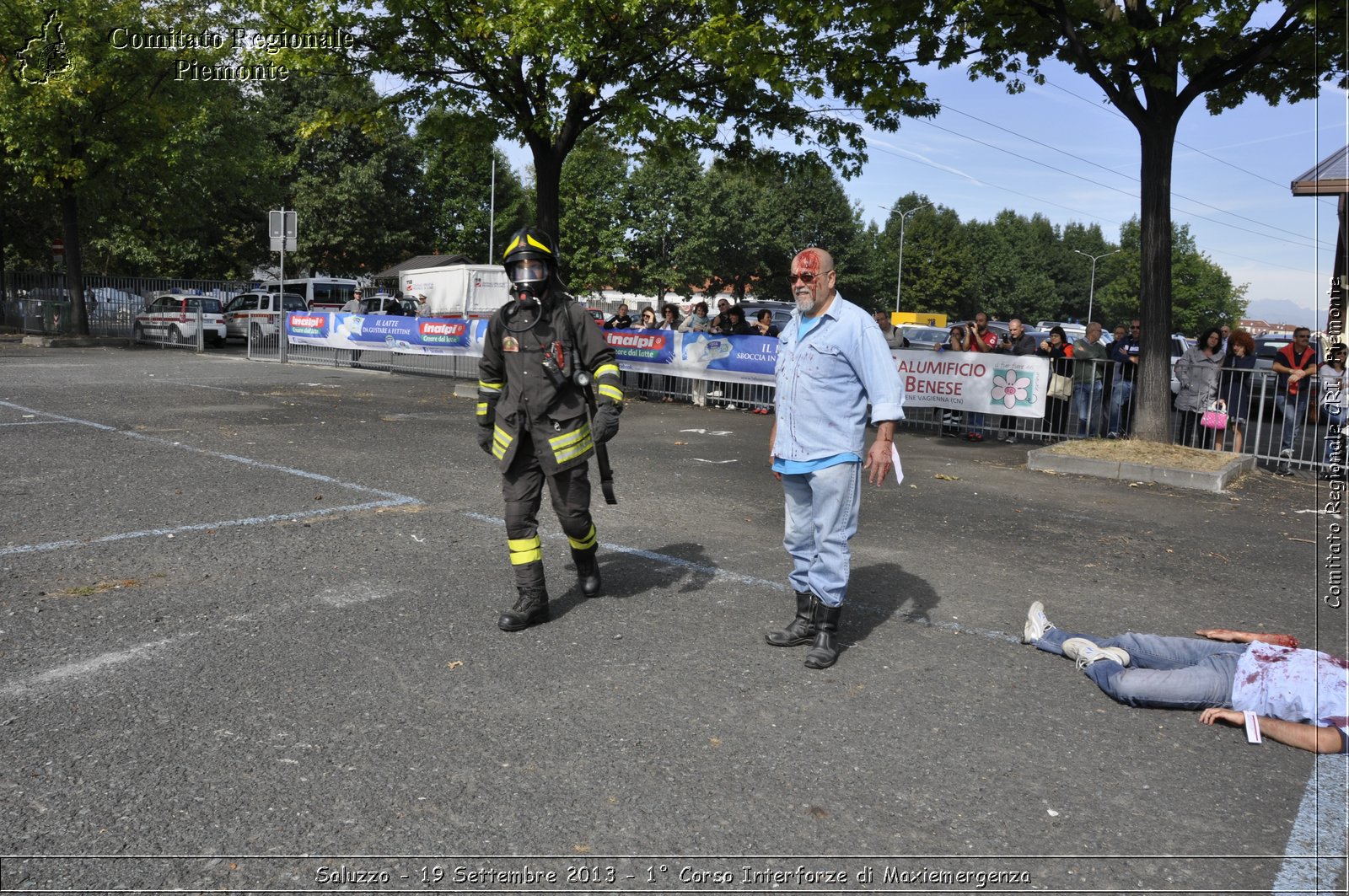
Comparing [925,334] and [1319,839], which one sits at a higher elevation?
[925,334]

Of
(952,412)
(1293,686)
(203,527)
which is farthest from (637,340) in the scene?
(1293,686)

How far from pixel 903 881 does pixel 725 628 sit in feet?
7.45

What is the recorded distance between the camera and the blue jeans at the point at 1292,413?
475 inches

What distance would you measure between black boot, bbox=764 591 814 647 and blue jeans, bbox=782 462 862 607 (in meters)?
0.06

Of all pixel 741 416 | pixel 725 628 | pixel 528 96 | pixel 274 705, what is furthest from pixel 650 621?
pixel 528 96

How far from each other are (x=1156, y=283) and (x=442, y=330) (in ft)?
45.0

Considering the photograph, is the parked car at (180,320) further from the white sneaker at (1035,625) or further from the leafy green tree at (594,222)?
the leafy green tree at (594,222)

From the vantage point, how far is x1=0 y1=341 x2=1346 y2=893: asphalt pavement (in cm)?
299

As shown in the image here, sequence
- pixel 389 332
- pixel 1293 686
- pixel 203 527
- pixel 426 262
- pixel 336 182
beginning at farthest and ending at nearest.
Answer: pixel 426 262
pixel 336 182
pixel 389 332
pixel 203 527
pixel 1293 686

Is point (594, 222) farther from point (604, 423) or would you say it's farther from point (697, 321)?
point (604, 423)

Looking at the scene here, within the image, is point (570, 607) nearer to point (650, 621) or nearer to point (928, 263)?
point (650, 621)

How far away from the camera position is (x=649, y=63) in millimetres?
15586

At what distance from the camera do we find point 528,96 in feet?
52.9

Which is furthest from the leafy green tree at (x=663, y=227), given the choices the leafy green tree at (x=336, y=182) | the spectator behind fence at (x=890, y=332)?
the spectator behind fence at (x=890, y=332)
